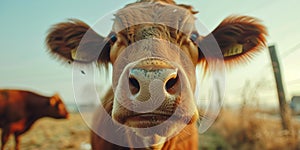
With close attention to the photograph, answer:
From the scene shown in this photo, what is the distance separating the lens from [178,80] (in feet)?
6.50

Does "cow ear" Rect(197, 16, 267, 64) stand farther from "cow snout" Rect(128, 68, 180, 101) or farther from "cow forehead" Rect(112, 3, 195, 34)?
"cow snout" Rect(128, 68, 180, 101)

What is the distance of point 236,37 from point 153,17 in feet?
3.28

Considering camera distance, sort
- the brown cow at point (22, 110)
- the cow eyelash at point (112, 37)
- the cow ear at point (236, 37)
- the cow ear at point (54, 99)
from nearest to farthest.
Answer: the cow eyelash at point (112, 37) < the cow ear at point (236, 37) < the brown cow at point (22, 110) < the cow ear at point (54, 99)

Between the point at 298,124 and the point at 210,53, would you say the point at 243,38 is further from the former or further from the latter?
the point at 298,124

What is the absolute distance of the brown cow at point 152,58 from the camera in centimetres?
192

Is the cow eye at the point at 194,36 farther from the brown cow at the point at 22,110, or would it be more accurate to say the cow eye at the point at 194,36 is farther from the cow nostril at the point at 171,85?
the brown cow at the point at 22,110

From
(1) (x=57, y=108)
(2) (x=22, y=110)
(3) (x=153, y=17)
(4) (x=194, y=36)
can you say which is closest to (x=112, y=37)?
(3) (x=153, y=17)

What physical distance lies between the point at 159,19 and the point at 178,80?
2.88ft

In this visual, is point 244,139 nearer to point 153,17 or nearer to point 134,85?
point 153,17

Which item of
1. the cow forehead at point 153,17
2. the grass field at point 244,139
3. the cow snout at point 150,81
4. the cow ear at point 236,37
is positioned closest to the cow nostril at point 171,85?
the cow snout at point 150,81

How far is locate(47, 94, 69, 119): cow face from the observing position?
406 inches

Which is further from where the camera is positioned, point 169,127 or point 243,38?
point 243,38

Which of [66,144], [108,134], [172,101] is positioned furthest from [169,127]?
[66,144]

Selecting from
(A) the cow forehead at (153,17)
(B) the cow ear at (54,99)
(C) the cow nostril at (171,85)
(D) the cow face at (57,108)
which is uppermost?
(A) the cow forehead at (153,17)
